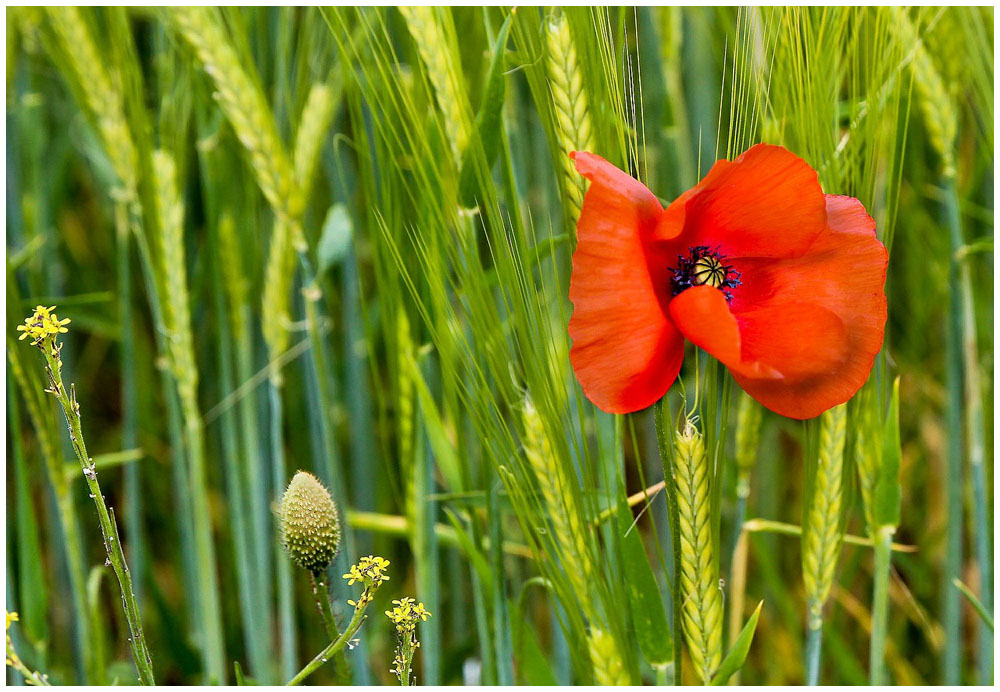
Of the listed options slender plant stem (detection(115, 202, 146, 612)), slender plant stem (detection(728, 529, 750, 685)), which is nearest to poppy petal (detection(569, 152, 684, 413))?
slender plant stem (detection(728, 529, 750, 685))

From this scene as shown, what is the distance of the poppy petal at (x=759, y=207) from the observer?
1.35 feet

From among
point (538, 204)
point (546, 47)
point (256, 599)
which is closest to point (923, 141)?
point (538, 204)

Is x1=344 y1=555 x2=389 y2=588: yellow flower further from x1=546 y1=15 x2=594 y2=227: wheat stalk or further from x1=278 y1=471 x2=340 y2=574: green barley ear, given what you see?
x1=546 y1=15 x2=594 y2=227: wheat stalk

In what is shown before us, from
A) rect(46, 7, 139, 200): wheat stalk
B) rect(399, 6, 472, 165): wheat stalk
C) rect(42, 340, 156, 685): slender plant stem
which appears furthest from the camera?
rect(46, 7, 139, 200): wheat stalk

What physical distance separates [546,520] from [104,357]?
72cm

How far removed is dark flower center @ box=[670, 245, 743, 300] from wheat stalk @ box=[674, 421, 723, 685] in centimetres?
7

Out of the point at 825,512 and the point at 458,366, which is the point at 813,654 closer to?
the point at 825,512

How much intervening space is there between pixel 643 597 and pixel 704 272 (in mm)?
184

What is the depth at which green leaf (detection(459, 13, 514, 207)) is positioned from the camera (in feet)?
1.53

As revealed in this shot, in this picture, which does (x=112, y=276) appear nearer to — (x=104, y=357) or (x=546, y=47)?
(x=104, y=357)

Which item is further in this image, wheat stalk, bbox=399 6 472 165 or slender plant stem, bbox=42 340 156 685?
wheat stalk, bbox=399 6 472 165

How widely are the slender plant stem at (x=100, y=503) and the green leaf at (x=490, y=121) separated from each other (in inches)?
9.2

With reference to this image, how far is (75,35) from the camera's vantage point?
589 millimetres

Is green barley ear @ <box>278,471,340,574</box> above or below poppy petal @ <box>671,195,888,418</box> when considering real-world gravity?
below
